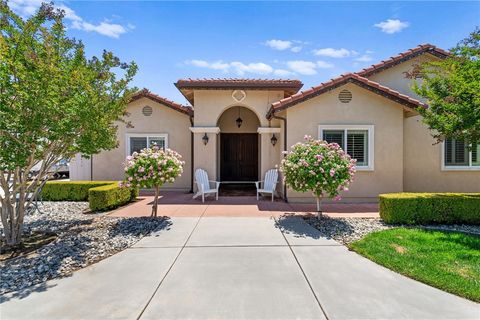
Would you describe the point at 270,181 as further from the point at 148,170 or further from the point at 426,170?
the point at 426,170

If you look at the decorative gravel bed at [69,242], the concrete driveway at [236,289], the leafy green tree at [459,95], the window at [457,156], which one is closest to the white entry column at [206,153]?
the decorative gravel bed at [69,242]

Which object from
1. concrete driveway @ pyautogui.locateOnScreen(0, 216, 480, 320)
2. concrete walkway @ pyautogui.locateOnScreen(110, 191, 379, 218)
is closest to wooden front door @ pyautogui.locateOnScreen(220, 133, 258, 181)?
concrete walkway @ pyautogui.locateOnScreen(110, 191, 379, 218)

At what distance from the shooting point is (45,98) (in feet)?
15.5

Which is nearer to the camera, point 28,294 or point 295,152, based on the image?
point 28,294

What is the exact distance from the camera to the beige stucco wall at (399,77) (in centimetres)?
1099

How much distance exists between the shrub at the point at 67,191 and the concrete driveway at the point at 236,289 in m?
6.65

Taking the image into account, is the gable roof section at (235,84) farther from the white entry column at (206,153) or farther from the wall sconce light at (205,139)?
the wall sconce light at (205,139)

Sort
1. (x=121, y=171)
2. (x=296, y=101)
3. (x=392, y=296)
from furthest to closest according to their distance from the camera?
(x=121, y=171), (x=296, y=101), (x=392, y=296)

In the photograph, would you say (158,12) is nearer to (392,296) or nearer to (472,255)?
(392,296)

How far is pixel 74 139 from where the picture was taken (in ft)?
19.8

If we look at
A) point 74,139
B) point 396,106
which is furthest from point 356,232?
point 74,139

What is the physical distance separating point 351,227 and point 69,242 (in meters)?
6.79

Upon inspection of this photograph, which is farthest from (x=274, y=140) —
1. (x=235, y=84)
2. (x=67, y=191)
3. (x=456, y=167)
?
(x=67, y=191)

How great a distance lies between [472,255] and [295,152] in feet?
14.1
